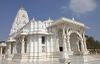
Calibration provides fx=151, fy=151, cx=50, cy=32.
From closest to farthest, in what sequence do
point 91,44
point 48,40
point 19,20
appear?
point 48,40 → point 19,20 → point 91,44

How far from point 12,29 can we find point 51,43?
50.5ft

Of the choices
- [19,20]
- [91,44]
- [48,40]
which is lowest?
[91,44]

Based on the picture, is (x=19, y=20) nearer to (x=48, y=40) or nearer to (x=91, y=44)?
(x=48, y=40)

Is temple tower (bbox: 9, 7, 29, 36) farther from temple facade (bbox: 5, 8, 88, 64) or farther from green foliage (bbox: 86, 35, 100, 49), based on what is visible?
green foliage (bbox: 86, 35, 100, 49)

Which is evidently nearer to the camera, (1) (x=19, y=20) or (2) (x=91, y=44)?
(1) (x=19, y=20)

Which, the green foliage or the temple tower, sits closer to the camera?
the temple tower

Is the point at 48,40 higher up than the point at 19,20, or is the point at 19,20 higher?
the point at 19,20

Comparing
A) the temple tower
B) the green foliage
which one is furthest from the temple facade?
the green foliage

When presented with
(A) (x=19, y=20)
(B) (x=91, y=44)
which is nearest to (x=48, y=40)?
(A) (x=19, y=20)

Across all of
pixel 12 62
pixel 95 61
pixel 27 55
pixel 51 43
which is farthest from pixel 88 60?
pixel 12 62

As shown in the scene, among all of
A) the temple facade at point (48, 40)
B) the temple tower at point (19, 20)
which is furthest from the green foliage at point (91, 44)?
the temple tower at point (19, 20)

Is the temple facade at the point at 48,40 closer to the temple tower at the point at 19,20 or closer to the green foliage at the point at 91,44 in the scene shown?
the temple tower at the point at 19,20

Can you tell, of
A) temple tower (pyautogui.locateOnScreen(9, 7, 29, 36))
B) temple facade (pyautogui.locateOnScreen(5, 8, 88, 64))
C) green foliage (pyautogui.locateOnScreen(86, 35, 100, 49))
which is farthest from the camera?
green foliage (pyautogui.locateOnScreen(86, 35, 100, 49))

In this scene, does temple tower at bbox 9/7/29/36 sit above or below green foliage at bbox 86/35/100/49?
above
